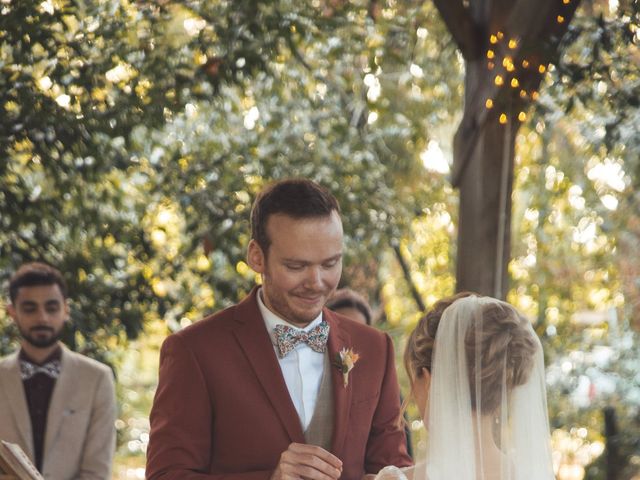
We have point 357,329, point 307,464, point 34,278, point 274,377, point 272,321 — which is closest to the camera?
point 307,464

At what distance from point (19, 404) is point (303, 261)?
7.04ft

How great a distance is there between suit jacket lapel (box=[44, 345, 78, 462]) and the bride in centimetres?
221

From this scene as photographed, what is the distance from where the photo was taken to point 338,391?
3.19 metres

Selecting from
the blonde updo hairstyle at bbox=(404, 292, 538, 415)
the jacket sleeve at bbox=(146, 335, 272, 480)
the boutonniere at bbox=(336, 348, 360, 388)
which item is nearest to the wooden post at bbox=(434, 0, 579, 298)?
the boutonniere at bbox=(336, 348, 360, 388)

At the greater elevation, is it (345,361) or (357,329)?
(357,329)

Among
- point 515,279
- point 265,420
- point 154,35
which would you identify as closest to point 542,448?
point 265,420

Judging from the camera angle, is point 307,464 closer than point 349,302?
Yes

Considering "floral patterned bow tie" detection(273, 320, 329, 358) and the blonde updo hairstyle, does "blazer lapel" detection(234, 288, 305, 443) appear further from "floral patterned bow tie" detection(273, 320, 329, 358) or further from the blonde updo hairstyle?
the blonde updo hairstyle

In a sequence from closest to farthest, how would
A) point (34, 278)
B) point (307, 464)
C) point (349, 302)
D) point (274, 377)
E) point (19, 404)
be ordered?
point (307, 464) < point (274, 377) < point (19, 404) < point (34, 278) < point (349, 302)

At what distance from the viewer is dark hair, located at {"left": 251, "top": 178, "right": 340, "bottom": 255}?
3109mm

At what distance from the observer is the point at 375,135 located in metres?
7.36

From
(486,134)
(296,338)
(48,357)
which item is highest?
(486,134)

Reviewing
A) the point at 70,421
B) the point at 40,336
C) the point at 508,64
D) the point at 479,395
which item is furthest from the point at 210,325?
the point at 508,64

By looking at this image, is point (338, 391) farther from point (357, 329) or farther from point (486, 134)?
point (486, 134)
